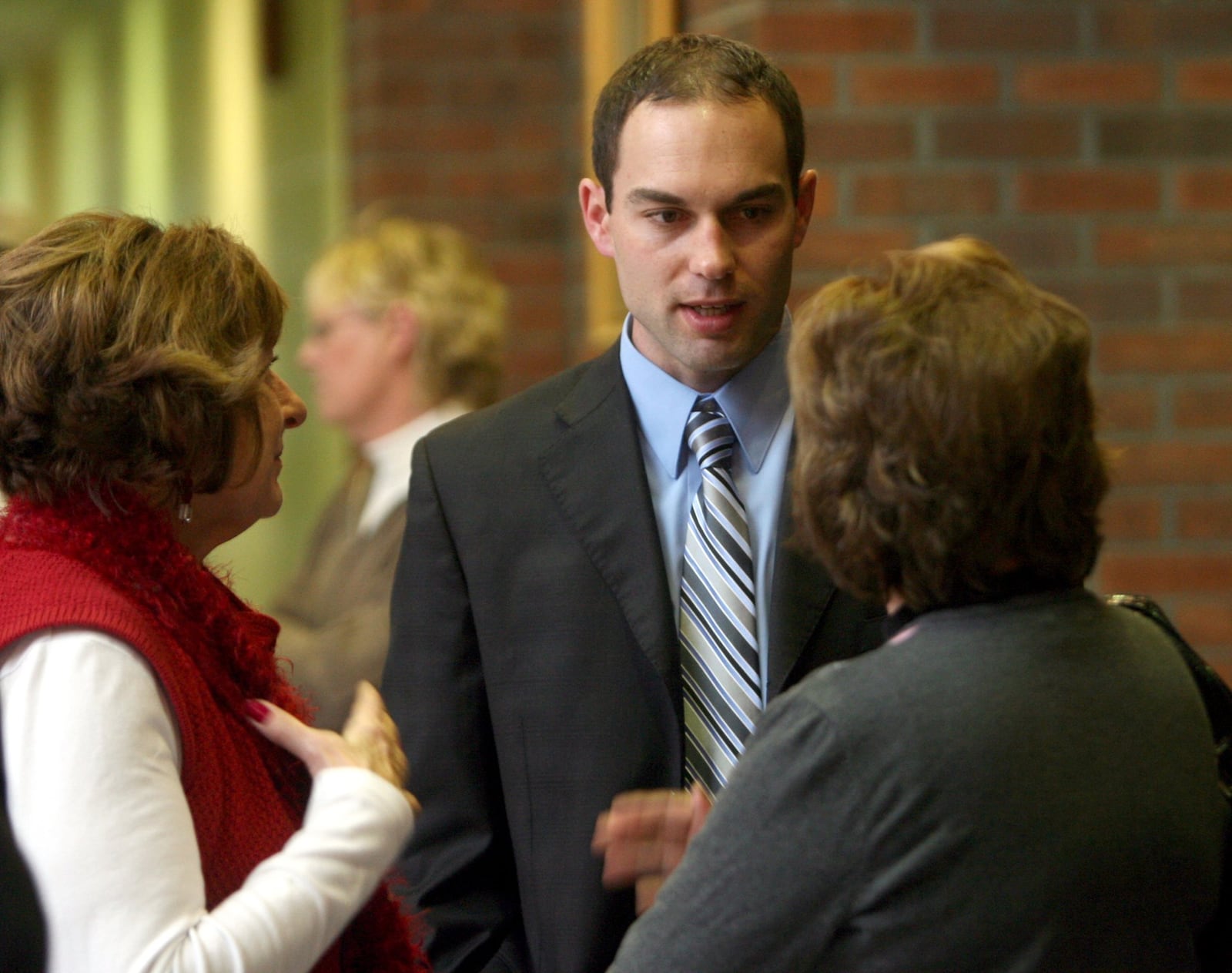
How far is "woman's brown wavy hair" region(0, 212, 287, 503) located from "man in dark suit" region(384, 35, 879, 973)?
438mm

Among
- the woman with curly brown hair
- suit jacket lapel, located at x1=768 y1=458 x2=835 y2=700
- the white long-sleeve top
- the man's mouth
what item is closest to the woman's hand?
the white long-sleeve top

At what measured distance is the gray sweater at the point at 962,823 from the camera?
1324 mm

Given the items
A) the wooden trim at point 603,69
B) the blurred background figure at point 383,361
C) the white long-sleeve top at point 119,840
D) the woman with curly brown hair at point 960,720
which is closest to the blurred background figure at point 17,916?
the white long-sleeve top at point 119,840

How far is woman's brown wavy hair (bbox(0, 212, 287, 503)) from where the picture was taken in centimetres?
160

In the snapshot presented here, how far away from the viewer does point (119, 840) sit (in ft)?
4.63

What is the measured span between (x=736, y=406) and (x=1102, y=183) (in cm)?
146

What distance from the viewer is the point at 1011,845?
132 centimetres

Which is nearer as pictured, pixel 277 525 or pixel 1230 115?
pixel 1230 115

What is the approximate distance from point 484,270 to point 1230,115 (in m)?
1.53

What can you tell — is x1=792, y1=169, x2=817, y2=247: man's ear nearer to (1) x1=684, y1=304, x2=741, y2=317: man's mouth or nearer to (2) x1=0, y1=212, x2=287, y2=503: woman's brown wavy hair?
(1) x1=684, y1=304, x2=741, y2=317: man's mouth

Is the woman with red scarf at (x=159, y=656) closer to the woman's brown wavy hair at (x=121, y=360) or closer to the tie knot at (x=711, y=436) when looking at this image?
the woman's brown wavy hair at (x=121, y=360)

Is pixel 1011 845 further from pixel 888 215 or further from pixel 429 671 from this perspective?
pixel 888 215

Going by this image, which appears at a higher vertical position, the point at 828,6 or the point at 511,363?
the point at 828,6

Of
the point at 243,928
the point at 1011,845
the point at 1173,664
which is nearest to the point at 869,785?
the point at 1011,845
